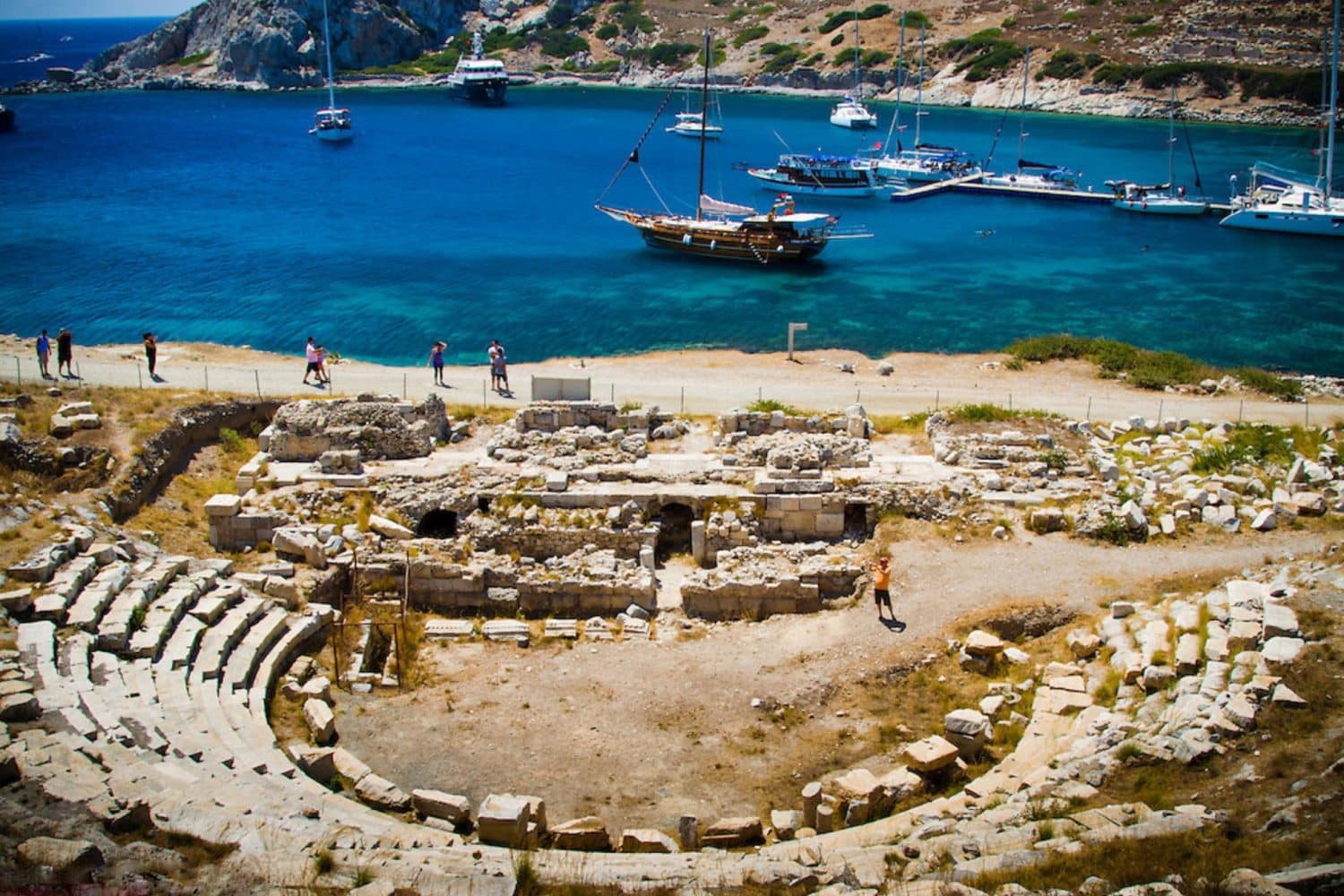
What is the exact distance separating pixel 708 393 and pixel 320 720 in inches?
797

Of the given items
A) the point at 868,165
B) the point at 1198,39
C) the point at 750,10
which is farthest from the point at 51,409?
the point at 750,10

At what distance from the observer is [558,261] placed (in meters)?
64.1

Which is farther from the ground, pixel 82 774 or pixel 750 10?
pixel 750 10

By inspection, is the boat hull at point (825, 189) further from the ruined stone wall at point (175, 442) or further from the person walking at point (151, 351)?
the ruined stone wall at point (175, 442)

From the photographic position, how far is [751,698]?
67.0 ft

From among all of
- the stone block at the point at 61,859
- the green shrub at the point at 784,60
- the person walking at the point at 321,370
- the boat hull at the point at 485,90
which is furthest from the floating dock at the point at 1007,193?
the stone block at the point at 61,859

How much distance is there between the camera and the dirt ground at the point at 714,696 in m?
18.1

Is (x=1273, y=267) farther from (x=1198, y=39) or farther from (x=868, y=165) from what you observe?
(x=1198, y=39)

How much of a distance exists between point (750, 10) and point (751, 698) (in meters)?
173

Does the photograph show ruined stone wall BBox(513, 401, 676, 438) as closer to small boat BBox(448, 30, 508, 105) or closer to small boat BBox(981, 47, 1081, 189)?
small boat BBox(981, 47, 1081, 189)

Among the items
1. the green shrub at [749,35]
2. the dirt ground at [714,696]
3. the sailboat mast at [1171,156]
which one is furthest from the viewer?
the green shrub at [749,35]

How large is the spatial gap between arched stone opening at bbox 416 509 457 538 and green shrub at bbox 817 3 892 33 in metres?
149

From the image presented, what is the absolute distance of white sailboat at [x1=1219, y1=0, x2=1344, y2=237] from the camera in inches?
2977

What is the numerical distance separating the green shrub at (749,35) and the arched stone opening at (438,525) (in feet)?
501
